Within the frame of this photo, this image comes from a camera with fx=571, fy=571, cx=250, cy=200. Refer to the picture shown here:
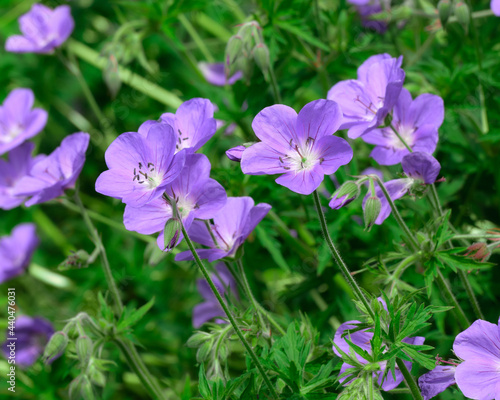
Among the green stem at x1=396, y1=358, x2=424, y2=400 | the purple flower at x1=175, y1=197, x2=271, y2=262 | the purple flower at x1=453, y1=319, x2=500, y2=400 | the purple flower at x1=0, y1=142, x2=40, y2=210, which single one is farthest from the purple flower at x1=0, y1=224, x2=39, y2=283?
the purple flower at x1=453, y1=319, x2=500, y2=400

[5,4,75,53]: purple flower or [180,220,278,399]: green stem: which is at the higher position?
[5,4,75,53]: purple flower

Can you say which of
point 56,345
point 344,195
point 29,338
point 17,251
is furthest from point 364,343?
Answer: point 17,251

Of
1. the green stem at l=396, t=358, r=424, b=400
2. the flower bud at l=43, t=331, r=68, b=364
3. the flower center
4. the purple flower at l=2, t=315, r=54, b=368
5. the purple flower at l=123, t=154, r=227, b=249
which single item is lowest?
the purple flower at l=2, t=315, r=54, b=368

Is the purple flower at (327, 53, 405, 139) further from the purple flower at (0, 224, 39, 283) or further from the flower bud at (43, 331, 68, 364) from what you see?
the purple flower at (0, 224, 39, 283)

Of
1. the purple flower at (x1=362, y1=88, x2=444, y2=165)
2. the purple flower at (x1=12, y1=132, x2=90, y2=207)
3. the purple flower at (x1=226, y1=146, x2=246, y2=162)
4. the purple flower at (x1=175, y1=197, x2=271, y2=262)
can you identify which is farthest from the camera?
the purple flower at (x1=12, y1=132, x2=90, y2=207)

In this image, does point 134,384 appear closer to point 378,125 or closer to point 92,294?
point 92,294

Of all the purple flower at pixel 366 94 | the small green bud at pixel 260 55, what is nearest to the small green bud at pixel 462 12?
the purple flower at pixel 366 94

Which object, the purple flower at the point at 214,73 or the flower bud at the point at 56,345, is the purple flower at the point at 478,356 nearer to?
the flower bud at the point at 56,345

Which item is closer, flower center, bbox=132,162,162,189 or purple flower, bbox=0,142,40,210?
flower center, bbox=132,162,162,189
